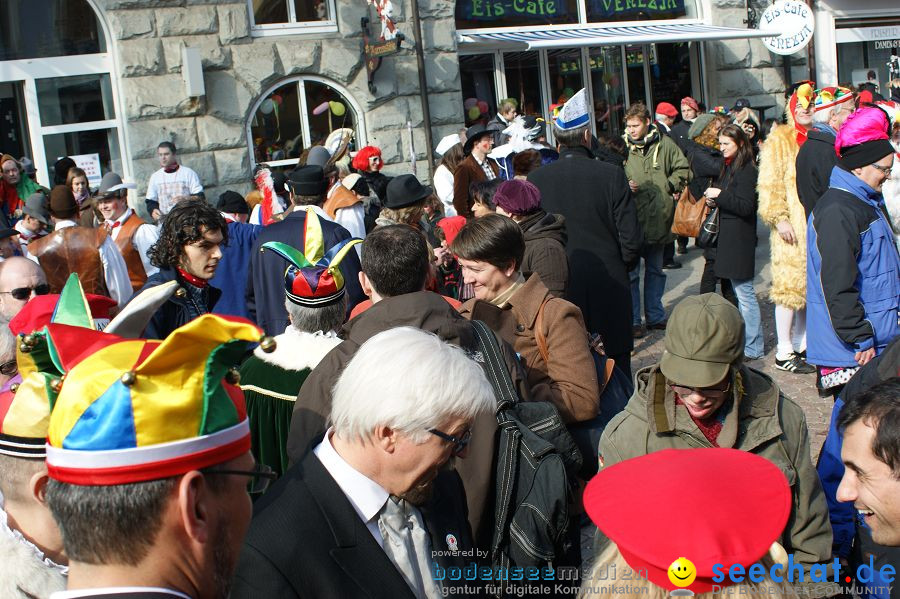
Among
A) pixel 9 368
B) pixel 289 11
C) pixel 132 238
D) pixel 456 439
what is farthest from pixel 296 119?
pixel 456 439

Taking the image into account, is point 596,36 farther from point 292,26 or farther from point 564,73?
point 292,26

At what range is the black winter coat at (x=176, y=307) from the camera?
4.29 m

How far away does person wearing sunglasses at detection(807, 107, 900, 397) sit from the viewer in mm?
4875

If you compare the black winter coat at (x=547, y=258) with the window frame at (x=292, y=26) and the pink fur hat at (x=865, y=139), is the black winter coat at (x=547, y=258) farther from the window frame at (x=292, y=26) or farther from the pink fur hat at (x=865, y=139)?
the window frame at (x=292, y=26)

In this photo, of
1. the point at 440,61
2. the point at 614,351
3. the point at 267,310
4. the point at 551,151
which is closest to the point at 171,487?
the point at 267,310

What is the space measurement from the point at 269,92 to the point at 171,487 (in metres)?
10.9

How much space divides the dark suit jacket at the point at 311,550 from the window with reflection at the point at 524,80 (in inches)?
494

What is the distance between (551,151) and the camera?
8.84 metres

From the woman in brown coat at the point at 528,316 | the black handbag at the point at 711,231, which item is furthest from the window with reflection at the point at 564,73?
the woman in brown coat at the point at 528,316

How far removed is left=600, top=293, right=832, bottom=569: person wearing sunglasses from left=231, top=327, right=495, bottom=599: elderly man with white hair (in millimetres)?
690

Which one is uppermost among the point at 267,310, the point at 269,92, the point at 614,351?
the point at 269,92

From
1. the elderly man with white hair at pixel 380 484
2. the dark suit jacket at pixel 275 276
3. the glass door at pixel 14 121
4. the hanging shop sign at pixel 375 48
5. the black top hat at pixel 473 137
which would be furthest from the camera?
the hanging shop sign at pixel 375 48

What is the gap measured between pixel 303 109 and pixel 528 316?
895 centimetres

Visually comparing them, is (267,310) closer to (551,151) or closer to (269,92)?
(551,151)
